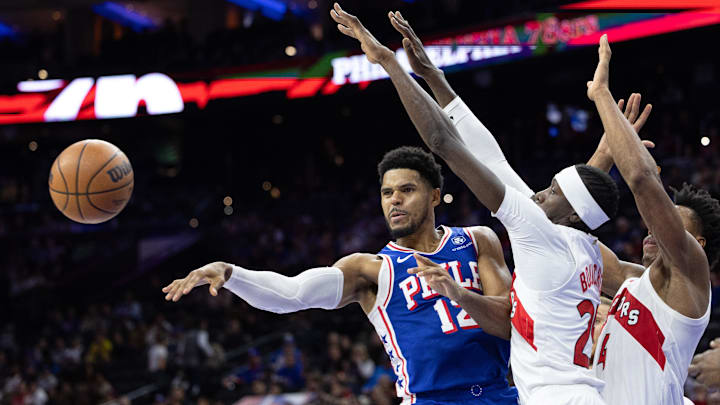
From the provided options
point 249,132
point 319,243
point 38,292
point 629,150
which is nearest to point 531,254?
point 629,150

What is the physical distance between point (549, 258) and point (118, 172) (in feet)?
11.9

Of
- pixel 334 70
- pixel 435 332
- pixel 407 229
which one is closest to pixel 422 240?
pixel 407 229

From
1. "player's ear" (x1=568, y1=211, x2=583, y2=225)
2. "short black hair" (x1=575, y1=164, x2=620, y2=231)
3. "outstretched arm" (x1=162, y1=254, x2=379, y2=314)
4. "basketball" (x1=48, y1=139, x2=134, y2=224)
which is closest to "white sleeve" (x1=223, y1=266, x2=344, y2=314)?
"outstretched arm" (x1=162, y1=254, x2=379, y2=314)

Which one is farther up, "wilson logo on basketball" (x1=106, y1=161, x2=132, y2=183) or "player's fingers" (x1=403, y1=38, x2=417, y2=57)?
"player's fingers" (x1=403, y1=38, x2=417, y2=57)

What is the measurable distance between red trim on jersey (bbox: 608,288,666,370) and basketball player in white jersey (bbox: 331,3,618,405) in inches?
9.6

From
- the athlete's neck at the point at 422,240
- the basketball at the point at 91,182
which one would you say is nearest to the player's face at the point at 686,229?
the athlete's neck at the point at 422,240

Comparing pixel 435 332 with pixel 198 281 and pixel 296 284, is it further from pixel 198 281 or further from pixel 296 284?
pixel 198 281

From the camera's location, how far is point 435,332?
3.73 meters

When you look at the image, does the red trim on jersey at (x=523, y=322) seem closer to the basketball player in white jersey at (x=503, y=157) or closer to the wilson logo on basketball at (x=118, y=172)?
the basketball player in white jersey at (x=503, y=157)

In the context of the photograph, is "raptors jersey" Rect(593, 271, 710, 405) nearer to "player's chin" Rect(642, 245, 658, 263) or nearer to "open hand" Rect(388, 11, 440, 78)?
"player's chin" Rect(642, 245, 658, 263)

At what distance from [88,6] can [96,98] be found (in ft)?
25.6

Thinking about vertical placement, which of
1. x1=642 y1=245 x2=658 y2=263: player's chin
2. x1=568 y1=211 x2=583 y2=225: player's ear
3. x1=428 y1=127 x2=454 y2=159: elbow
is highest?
x1=428 y1=127 x2=454 y2=159: elbow

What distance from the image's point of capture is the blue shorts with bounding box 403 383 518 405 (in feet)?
12.0

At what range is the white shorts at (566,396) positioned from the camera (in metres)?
3.00
